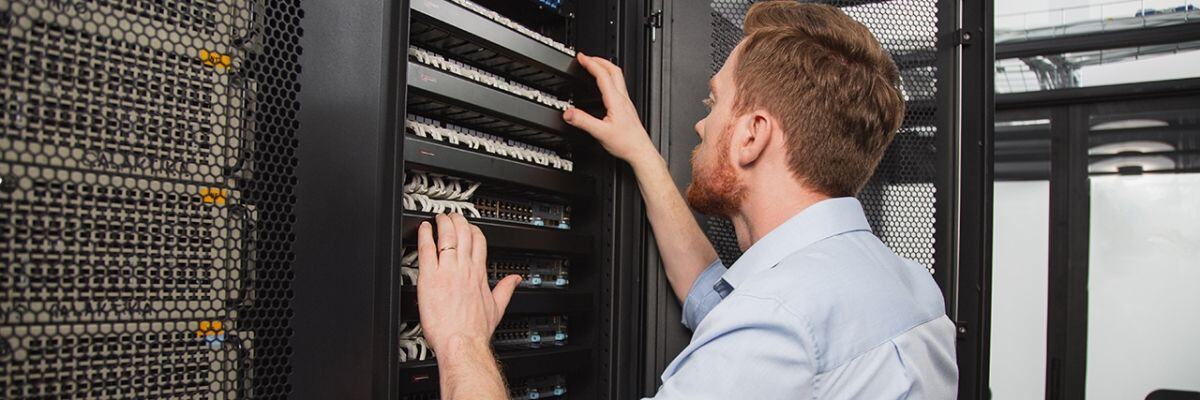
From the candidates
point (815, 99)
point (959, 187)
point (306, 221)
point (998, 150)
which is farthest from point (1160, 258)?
point (306, 221)

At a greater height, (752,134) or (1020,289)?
(752,134)

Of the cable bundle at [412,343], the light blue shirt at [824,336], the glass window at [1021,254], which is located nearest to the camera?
the light blue shirt at [824,336]

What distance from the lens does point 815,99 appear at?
1.21 m

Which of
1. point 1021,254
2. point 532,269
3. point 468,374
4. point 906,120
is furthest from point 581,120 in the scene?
point 1021,254

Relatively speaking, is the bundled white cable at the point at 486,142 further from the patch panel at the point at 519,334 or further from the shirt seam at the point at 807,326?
the shirt seam at the point at 807,326

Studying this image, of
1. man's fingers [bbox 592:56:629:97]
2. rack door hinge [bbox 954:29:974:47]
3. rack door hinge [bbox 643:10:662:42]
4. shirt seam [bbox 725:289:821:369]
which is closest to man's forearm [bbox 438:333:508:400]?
shirt seam [bbox 725:289:821:369]

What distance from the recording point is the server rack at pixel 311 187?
679 mm

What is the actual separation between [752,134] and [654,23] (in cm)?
25

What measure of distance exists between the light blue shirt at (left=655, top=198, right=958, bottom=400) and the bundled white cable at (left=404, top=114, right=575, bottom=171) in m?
0.38

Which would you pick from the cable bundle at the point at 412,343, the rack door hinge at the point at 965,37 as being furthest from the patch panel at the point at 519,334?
the rack door hinge at the point at 965,37

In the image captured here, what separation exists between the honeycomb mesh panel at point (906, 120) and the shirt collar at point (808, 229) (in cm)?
24

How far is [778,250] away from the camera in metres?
1.16

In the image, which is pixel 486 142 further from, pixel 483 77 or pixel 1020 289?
pixel 1020 289

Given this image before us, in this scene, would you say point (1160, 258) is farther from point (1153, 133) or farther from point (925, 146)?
point (925, 146)
